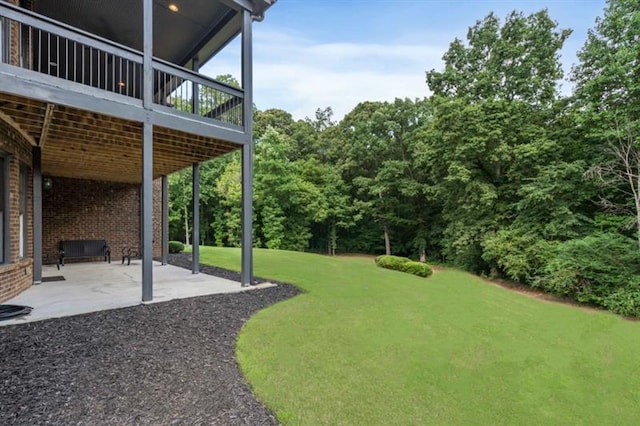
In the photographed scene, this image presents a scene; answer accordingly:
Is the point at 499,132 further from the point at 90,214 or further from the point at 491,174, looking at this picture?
the point at 90,214

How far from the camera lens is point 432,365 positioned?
12.8 feet

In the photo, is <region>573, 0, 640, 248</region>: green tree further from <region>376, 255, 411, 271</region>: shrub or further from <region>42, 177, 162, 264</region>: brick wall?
<region>42, 177, 162, 264</region>: brick wall

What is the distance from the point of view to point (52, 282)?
7039 mm

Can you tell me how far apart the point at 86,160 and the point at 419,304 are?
9043 mm

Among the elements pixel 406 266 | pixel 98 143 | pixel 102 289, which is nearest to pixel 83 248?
pixel 102 289

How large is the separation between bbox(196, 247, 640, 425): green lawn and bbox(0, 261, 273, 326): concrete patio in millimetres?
2037

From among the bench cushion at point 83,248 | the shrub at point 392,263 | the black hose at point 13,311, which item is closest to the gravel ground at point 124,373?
the black hose at point 13,311

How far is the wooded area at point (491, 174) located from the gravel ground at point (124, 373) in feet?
31.2

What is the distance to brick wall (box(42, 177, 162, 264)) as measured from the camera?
33.9 ft

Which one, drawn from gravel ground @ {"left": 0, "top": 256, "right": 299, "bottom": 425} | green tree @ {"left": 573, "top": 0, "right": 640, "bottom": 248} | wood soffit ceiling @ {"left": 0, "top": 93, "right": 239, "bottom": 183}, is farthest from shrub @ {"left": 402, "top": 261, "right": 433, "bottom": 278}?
gravel ground @ {"left": 0, "top": 256, "right": 299, "bottom": 425}

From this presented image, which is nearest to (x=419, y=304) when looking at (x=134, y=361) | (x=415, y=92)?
(x=134, y=361)

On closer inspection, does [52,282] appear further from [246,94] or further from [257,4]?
[257,4]

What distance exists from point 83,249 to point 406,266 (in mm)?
11607

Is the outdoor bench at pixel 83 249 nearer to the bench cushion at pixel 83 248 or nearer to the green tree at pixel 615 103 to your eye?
the bench cushion at pixel 83 248
